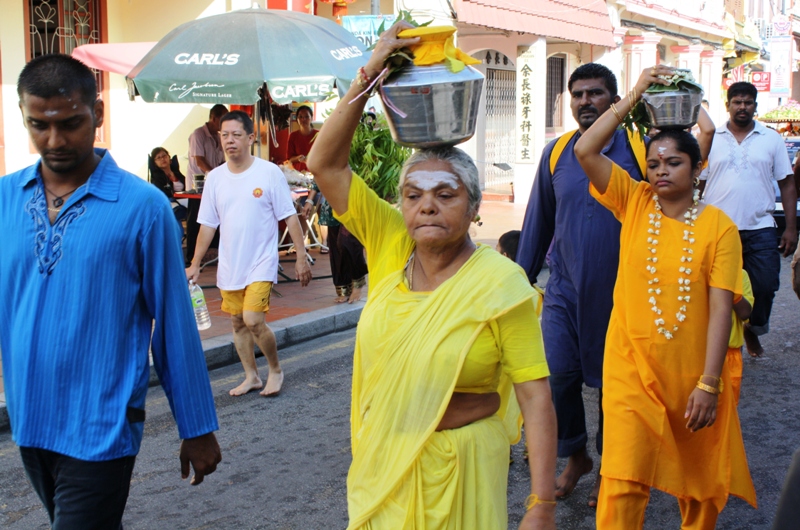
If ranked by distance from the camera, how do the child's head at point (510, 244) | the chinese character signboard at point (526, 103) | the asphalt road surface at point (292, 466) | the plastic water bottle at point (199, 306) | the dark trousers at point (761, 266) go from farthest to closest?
the chinese character signboard at point (526, 103) < the plastic water bottle at point (199, 306) < the dark trousers at point (761, 266) < the child's head at point (510, 244) < the asphalt road surface at point (292, 466)

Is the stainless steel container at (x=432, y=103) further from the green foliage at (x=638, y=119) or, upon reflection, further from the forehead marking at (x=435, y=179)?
the green foliage at (x=638, y=119)

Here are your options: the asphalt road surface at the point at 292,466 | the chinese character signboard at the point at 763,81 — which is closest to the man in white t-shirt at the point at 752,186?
the asphalt road surface at the point at 292,466

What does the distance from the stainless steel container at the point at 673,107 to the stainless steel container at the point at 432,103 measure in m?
1.58

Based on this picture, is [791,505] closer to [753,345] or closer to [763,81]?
[753,345]

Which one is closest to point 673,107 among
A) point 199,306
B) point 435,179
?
point 435,179

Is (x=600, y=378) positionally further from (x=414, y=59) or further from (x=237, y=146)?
(x=237, y=146)

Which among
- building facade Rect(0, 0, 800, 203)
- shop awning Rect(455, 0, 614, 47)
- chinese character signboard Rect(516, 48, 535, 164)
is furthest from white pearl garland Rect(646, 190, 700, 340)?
chinese character signboard Rect(516, 48, 535, 164)

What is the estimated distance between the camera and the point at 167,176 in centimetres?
1281

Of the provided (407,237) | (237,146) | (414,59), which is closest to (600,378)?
(407,237)

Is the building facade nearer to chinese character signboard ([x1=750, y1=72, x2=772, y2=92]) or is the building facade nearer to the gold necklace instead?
the gold necklace

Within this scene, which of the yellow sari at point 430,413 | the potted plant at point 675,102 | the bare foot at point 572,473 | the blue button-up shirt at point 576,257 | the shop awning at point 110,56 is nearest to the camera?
the yellow sari at point 430,413

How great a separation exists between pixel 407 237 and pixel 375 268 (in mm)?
143

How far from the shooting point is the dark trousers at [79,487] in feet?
8.93

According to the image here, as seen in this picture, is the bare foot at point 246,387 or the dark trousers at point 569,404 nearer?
the dark trousers at point 569,404
